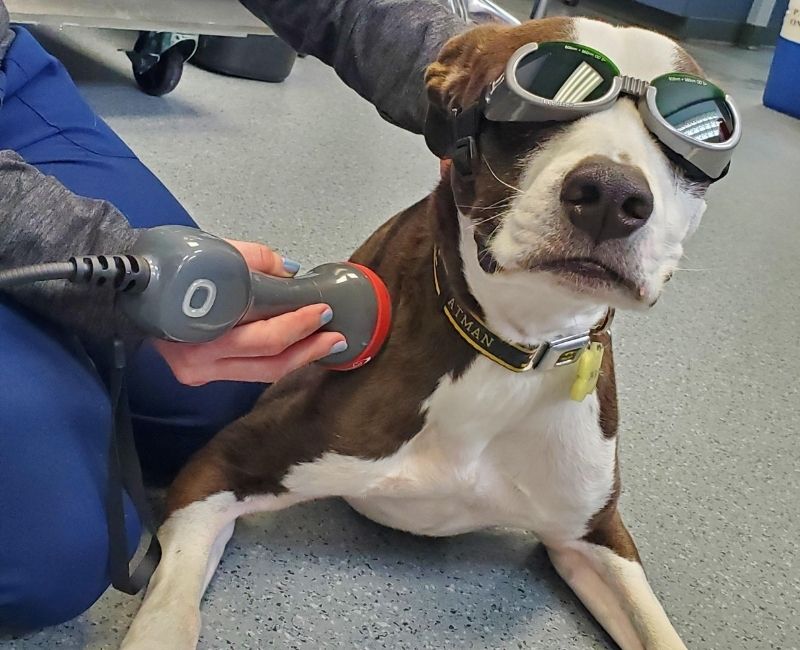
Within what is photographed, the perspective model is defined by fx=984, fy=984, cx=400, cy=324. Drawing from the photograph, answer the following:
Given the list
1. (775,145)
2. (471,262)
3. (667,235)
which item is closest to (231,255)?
(471,262)

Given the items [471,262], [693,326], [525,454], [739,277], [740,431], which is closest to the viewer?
[471,262]

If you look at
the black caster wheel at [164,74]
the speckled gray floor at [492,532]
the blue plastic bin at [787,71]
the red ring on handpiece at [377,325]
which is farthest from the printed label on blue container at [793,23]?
the red ring on handpiece at [377,325]

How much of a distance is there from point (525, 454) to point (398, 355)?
20cm

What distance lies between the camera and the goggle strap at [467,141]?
39.1 inches

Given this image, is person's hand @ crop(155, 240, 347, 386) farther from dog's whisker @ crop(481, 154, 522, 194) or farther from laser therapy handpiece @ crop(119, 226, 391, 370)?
dog's whisker @ crop(481, 154, 522, 194)

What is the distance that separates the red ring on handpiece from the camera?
112 cm

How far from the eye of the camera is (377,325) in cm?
112

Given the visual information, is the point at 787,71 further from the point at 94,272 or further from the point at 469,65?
the point at 94,272

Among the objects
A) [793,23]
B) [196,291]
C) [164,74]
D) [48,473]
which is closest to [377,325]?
A: [196,291]

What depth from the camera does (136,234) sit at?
0.98 metres

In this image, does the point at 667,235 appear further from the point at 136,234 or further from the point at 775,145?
the point at 775,145

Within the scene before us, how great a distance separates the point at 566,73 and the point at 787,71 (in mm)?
3986

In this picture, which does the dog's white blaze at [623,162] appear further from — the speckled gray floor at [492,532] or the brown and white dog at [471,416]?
the speckled gray floor at [492,532]

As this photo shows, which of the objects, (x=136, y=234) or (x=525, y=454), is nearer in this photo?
(x=136, y=234)
